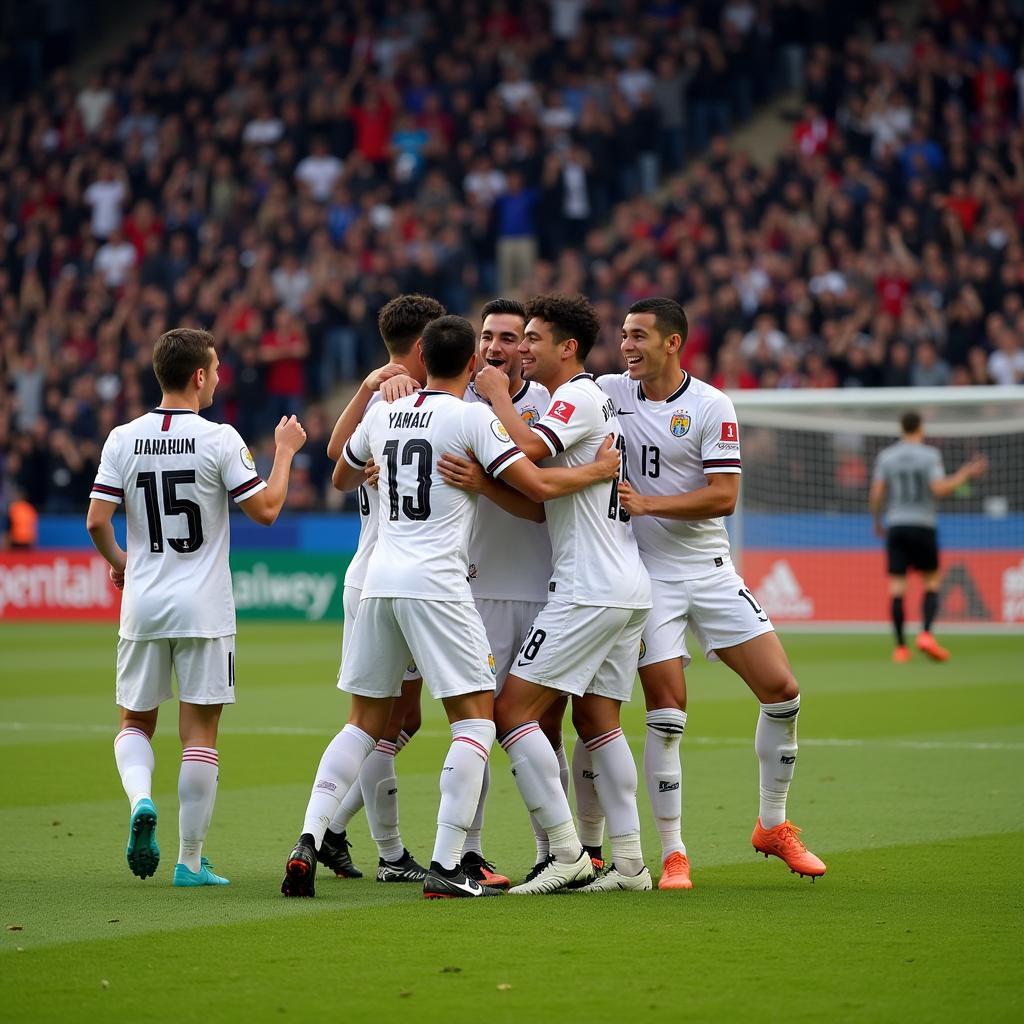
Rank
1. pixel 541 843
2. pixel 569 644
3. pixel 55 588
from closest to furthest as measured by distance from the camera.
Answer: pixel 569 644 < pixel 541 843 < pixel 55 588

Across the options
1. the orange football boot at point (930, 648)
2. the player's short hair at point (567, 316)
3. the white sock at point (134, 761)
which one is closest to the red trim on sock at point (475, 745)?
the white sock at point (134, 761)

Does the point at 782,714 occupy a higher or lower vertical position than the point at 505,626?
lower

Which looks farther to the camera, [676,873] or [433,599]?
[676,873]

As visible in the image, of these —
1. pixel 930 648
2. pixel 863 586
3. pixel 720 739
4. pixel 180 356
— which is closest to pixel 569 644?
pixel 180 356

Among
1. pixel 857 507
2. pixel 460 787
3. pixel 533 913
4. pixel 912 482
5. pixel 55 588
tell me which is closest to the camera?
pixel 533 913

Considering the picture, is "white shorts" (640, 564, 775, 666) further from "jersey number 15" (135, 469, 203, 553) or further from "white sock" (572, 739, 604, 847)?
"jersey number 15" (135, 469, 203, 553)

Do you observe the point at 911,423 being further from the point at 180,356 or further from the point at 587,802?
the point at 180,356

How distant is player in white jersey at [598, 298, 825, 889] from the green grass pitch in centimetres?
43

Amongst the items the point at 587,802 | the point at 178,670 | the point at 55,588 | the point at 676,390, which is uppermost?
the point at 676,390

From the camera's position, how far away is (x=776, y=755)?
23.2 ft

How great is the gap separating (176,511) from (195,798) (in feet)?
3.61

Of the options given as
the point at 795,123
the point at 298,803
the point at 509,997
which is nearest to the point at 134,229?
the point at 795,123

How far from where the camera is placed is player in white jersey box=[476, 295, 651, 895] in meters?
6.55

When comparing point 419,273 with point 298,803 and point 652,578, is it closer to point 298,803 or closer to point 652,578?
point 298,803
